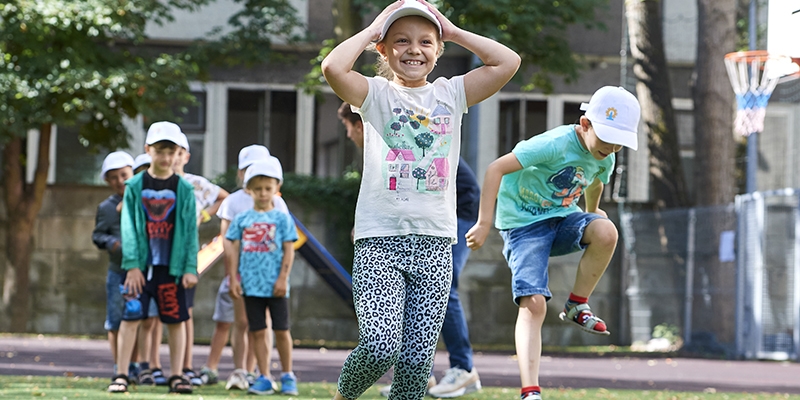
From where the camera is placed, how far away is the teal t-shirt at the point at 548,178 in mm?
5770

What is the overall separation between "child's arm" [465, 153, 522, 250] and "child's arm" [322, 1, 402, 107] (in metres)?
0.95

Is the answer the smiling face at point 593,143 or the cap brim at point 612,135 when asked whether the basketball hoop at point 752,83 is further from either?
the cap brim at point 612,135

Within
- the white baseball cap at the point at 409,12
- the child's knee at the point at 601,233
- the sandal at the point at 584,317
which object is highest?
the white baseball cap at the point at 409,12

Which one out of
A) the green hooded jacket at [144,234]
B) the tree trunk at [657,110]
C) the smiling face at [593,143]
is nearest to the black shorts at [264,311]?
the green hooded jacket at [144,234]

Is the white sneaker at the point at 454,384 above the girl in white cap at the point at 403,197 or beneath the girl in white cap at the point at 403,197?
beneath

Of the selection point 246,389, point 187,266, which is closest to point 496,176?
point 187,266

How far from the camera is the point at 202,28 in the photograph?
1855 cm

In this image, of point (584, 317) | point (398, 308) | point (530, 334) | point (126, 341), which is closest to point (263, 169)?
point (126, 341)

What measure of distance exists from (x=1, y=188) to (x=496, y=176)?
13.0 meters

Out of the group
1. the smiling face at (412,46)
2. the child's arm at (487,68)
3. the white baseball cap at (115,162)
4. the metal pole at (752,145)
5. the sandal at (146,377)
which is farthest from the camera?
the metal pole at (752,145)

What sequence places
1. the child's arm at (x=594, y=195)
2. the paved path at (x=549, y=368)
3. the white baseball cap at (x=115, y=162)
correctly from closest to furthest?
1. the child's arm at (x=594, y=195)
2. the white baseball cap at (x=115, y=162)
3. the paved path at (x=549, y=368)

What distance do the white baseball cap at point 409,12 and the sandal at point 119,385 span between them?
3.62 m

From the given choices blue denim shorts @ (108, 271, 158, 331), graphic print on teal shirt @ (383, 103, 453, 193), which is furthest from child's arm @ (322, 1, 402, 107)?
blue denim shorts @ (108, 271, 158, 331)

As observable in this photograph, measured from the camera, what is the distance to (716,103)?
53.6 feet
